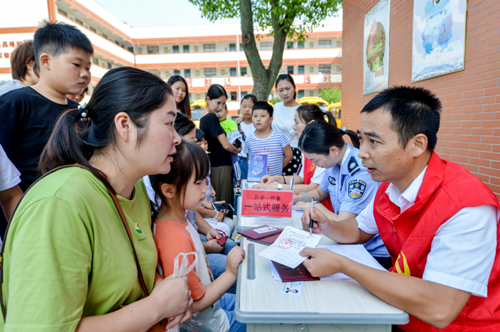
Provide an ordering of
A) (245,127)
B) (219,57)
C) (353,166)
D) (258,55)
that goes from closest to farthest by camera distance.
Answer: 1. (353,166)
2. (245,127)
3. (258,55)
4. (219,57)

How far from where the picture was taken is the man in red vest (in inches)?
39.2

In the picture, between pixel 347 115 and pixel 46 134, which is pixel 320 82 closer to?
pixel 347 115

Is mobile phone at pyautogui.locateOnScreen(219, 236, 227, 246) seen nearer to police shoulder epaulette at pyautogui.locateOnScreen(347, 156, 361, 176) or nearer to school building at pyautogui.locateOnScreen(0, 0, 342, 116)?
police shoulder epaulette at pyautogui.locateOnScreen(347, 156, 361, 176)

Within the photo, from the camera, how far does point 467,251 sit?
39.6 inches

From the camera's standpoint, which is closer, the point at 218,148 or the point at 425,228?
the point at 425,228

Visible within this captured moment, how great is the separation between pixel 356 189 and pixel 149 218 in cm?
128

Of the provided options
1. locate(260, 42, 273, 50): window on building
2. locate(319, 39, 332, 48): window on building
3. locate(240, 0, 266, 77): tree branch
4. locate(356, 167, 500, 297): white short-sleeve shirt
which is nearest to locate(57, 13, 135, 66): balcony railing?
locate(260, 42, 273, 50): window on building

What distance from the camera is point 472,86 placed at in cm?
290

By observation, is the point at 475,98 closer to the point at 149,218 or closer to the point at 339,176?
the point at 339,176

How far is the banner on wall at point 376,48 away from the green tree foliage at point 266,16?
57.4 inches

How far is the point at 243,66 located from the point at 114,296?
2589 cm

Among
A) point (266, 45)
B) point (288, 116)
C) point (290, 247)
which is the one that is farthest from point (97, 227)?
point (266, 45)

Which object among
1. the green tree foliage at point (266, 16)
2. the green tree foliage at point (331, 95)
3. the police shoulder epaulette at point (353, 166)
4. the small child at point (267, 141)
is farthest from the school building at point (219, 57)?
the police shoulder epaulette at point (353, 166)

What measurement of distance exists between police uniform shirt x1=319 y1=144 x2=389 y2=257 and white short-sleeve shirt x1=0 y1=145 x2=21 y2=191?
183 cm
